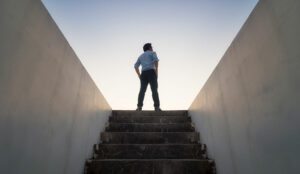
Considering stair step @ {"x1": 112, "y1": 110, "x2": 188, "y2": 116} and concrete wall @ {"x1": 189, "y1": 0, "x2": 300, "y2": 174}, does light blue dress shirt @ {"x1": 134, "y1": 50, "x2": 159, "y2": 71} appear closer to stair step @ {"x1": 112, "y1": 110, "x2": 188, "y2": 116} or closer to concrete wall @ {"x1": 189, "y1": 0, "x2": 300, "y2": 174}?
stair step @ {"x1": 112, "y1": 110, "x2": 188, "y2": 116}

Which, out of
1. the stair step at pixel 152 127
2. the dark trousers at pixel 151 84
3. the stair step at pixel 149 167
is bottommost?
the stair step at pixel 149 167

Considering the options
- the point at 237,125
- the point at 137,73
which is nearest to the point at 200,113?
the point at 237,125

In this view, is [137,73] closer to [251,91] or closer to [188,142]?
[188,142]

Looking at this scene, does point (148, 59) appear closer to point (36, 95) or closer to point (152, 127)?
point (152, 127)

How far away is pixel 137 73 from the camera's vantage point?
4.32m

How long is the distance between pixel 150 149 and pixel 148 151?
4 cm

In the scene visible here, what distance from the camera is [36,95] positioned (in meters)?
1.27

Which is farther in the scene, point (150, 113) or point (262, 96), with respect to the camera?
point (150, 113)

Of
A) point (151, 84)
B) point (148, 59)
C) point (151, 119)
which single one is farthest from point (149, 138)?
point (148, 59)

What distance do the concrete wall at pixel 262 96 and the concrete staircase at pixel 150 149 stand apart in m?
0.46

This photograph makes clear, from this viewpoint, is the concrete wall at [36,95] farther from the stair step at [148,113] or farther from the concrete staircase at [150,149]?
the stair step at [148,113]

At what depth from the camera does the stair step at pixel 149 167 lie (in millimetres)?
2188

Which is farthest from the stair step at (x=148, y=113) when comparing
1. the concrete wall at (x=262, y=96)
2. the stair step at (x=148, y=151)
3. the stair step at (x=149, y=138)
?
the concrete wall at (x=262, y=96)

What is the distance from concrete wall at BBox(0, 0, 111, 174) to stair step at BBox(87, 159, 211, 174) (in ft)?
0.75
